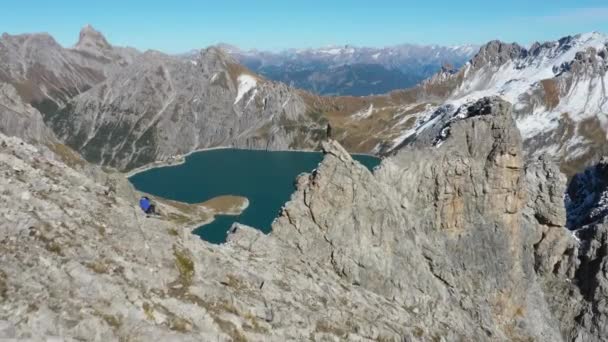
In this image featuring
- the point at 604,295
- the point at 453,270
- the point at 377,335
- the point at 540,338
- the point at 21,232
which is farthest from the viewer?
the point at 604,295

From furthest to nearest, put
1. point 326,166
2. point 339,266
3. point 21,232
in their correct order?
point 326,166, point 339,266, point 21,232

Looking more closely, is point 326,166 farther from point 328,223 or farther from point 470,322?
point 470,322

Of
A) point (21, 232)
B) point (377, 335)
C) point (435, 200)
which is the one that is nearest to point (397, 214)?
point (435, 200)

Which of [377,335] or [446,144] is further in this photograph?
[446,144]

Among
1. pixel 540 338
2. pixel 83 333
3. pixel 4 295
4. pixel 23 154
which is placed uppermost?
pixel 23 154

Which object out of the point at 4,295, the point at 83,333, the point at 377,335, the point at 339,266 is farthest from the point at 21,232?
the point at 339,266

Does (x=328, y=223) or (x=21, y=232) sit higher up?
(x=21, y=232)

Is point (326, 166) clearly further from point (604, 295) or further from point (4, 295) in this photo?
point (604, 295)
